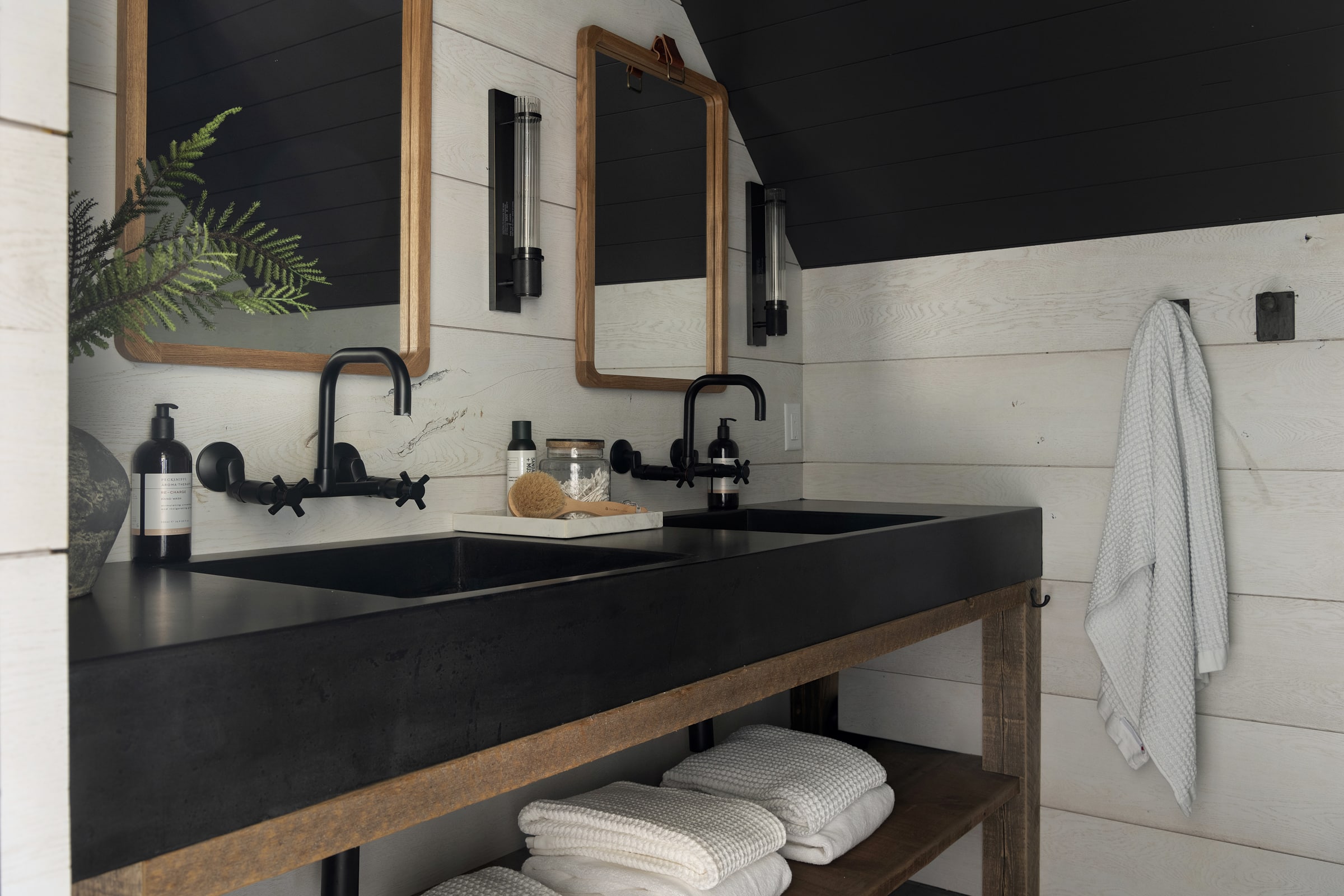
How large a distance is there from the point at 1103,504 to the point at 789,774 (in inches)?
33.8

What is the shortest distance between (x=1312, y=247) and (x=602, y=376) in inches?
50.8

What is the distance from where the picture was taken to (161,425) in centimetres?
115

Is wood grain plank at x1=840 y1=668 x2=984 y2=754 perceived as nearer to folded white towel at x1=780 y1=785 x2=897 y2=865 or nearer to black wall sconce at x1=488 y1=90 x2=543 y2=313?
folded white towel at x1=780 y1=785 x2=897 y2=865

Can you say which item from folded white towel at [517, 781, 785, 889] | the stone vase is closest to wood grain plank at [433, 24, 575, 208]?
the stone vase

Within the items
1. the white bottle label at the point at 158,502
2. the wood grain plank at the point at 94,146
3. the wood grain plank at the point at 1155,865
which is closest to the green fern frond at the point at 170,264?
the wood grain plank at the point at 94,146

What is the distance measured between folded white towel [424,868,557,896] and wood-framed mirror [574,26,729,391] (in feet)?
2.71

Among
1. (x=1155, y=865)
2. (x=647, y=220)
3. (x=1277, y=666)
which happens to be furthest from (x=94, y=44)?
(x=1155, y=865)

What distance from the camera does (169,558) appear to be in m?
1.17

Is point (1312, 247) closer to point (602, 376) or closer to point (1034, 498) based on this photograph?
point (1034, 498)

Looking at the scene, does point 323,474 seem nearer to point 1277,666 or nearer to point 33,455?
point 33,455

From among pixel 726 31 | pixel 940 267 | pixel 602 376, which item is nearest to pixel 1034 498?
pixel 940 267

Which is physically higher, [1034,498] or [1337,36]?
[1337,36]

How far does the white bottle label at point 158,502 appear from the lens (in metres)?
1.15

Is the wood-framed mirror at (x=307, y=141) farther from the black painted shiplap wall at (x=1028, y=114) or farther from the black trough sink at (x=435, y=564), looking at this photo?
the black painted shiplap wall at (x=1028, y=114)
